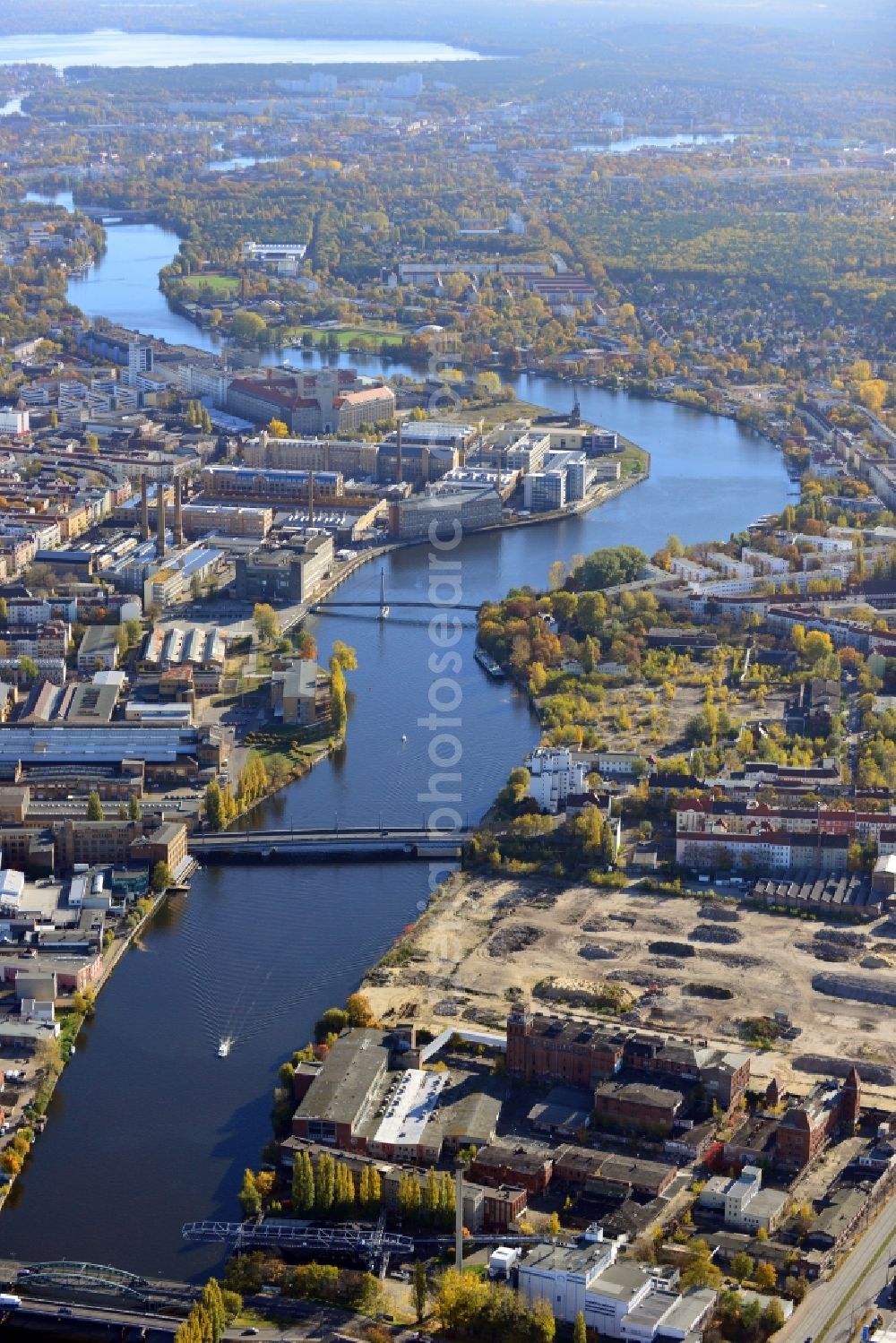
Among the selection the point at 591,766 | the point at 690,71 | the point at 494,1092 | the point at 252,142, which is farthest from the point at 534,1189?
the point at 690,71

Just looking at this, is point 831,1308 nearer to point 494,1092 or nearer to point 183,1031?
point 494,1092

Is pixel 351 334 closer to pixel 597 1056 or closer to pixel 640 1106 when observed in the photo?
pixel 597 1056

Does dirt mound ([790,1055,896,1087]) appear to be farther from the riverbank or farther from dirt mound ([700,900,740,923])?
the riverbank

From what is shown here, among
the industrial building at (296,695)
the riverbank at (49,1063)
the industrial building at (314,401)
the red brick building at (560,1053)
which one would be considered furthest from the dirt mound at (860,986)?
the industrial building at (314,401)

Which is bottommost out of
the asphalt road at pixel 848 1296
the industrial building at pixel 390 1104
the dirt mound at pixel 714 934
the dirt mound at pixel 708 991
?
the asphalt road at pixel 848 1296

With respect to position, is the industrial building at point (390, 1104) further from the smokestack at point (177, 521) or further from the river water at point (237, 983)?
the smokestack at point (177, 521)
